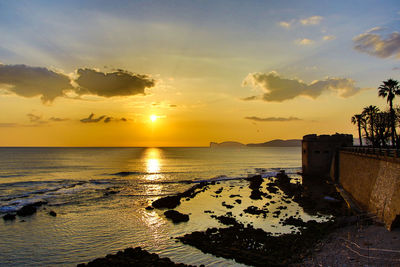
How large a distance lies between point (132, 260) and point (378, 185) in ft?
65.6

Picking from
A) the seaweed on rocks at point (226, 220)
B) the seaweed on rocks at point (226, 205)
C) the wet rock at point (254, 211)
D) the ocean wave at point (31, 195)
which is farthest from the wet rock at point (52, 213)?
the wet rock at point (254, 211)

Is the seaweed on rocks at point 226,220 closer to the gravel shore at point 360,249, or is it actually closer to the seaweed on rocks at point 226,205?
the seaweed on rocks at point 226,205

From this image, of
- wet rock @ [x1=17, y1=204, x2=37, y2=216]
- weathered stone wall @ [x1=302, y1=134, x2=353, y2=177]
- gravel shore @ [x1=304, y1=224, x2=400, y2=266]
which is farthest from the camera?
weathered stone wall @ [x1=302, y1=134, x2=353, y2=177]

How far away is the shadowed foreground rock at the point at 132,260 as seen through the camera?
1559cm

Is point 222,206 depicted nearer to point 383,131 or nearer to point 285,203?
point 285,203

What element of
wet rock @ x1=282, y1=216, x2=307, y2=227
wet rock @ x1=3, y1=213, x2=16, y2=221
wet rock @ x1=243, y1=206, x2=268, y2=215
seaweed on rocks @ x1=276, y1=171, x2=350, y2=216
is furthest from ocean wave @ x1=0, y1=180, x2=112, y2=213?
seaweed on rocks @ x1=276, y1=171, x2=350, y2=216

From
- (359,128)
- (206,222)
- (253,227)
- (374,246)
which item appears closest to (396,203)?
(374,246)

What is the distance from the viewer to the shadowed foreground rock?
614 inches

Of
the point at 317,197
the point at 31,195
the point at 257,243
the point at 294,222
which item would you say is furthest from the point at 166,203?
the point at 31,195

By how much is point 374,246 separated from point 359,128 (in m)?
50.6

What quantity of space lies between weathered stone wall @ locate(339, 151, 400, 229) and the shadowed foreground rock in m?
14.7

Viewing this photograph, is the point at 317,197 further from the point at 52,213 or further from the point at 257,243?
the point at 52,213

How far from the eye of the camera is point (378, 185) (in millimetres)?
21109

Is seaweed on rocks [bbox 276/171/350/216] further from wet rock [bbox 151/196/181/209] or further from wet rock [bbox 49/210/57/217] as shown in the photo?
wet rock [bbox 49/210/57/217]
